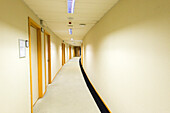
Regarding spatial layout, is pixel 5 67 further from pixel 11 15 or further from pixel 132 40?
pixel 132 40

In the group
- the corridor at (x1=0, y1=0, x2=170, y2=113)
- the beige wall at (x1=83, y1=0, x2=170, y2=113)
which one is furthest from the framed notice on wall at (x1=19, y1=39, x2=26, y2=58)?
the beige wall at (x1=83, y1=0, x2=170, y2=113)

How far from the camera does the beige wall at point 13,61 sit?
1384 millimetres

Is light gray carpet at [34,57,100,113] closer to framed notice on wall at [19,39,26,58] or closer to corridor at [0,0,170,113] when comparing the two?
corridor at [0,0,170,113]

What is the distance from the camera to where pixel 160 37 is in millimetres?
1045

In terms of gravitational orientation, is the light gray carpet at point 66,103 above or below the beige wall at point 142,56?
below

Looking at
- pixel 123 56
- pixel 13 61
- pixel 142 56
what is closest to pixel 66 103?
pixel 13 61

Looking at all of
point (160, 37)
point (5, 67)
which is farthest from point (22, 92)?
Answer: point (160, 37)

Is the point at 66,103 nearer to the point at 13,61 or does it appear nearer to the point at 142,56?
the point at 13,61

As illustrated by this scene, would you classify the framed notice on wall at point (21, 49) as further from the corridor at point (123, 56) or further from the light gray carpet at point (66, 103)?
the light gray carpet at point (66, 103)

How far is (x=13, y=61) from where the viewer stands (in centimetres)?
163

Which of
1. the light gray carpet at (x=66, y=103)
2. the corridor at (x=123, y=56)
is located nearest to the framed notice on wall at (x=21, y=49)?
the corridor at (x=123, y=56)

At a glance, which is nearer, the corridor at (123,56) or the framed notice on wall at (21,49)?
the corridor at (123,56)

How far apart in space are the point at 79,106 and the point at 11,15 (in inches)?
103

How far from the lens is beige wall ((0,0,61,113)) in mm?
1384
